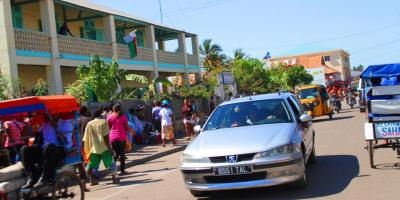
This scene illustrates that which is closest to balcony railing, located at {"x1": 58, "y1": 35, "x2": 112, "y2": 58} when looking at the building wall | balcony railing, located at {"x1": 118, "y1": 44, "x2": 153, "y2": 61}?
balcony railing, located at {"x1": 118, "y1": 44, "x2": 153, "y2": 61}

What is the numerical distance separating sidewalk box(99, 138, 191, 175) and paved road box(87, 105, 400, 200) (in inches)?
30.5

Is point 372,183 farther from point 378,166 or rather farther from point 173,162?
point 173,162

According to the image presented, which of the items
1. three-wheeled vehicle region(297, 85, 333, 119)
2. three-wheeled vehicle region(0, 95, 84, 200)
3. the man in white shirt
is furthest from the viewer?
three-wheeled vehicle region(297, 85, 333, 119)

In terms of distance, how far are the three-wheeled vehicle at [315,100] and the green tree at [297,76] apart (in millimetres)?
42135

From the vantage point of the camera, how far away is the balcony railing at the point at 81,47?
22.4 meters

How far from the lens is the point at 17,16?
893 inches

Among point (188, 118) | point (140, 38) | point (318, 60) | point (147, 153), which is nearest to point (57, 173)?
point (147, 153)

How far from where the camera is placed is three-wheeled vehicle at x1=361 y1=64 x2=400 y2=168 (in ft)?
32.0

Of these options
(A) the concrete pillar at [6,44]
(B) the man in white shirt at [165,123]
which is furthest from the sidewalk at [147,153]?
(A) the concrete pillar at [6,44]

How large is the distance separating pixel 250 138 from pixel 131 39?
1903cm

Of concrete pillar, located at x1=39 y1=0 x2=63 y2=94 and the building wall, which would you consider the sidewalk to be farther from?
the building wall

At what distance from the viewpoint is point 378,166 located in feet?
33.9

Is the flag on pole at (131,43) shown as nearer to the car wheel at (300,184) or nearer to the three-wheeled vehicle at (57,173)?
the three-wheeled vehicle at (57,173)

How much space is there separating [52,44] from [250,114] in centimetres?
1368
